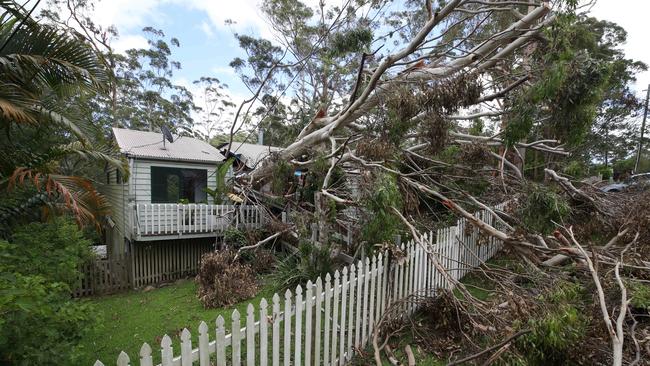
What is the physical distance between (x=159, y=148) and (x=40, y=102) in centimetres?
737

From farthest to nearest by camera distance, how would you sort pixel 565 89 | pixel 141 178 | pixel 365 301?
→ pixel 141 178
pixel 565 89
pixel 365 301

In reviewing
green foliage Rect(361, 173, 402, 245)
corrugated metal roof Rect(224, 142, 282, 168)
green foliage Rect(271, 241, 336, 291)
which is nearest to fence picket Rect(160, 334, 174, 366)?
green foliage Rect(361, 173, 402, 245)

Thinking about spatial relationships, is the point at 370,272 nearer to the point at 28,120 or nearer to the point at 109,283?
the point at 28,120

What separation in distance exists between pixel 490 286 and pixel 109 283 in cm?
948

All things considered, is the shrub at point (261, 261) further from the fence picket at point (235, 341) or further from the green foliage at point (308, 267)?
the fence picket at point (235, 341)

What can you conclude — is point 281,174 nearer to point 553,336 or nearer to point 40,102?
point 40,102

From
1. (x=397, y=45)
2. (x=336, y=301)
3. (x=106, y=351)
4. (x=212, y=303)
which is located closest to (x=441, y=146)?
(x=336, y=301)

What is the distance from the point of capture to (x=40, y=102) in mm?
4270

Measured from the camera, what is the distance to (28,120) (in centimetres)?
360

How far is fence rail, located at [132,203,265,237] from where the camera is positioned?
886 centimetres

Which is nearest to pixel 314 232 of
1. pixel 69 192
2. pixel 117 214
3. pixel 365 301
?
pixel 365 301

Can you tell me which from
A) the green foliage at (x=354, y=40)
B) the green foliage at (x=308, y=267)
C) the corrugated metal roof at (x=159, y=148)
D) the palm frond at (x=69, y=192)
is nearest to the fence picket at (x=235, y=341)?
the palm frond at (x=69, y=192)

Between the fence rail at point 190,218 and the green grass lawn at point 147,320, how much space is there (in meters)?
2.06

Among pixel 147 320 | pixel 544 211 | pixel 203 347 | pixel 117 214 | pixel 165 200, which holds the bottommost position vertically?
pixel 147 320
